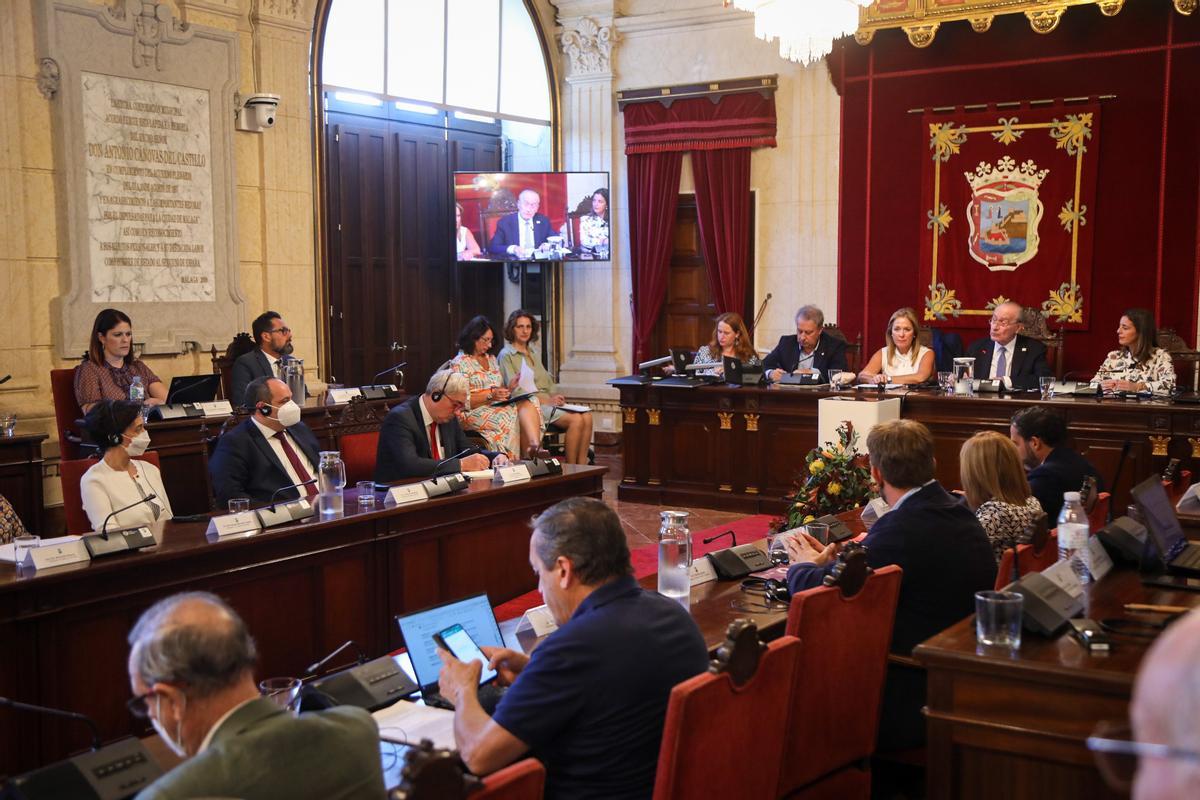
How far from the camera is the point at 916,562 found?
336cm

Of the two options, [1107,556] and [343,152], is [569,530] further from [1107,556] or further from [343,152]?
[343,152]

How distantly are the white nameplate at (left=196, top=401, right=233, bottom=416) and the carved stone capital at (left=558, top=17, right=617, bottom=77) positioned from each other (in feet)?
18.0

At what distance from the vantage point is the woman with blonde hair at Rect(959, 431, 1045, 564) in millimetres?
3932

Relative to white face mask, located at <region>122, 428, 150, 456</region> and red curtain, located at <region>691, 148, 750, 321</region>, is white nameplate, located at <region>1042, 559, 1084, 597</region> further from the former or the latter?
red curtain, located at <region>691, 148, 750, 321</region>

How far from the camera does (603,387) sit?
10914 millimetres

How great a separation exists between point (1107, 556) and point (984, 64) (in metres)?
6.60

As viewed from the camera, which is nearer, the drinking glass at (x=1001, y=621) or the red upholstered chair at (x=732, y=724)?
the red upholstered chair at (x=732, y=724)

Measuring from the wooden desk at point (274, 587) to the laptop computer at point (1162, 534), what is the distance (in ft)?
8.49

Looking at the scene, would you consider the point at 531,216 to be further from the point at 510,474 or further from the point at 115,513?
the point at 115,513

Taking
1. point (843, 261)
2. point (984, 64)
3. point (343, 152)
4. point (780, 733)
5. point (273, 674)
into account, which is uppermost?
point (984, 64)

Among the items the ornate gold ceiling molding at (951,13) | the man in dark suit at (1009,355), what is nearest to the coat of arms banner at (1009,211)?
the ornate gold ceiling molding at (951,13)

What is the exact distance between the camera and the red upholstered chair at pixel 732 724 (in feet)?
7.36

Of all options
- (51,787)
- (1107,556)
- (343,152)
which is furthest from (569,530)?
(343,152)

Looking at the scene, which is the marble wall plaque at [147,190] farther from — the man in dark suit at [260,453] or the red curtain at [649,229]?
the red curtain at [649,229]
